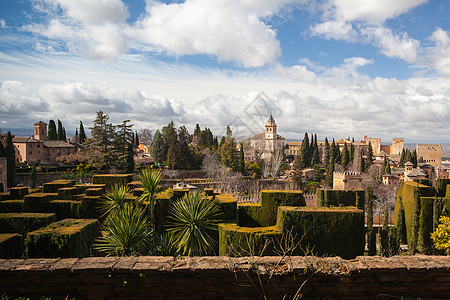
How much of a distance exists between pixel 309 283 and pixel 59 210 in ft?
32.9

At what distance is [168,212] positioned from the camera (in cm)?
1019

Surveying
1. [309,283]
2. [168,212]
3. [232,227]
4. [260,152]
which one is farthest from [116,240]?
[260,152]

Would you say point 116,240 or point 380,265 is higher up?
point 380,265

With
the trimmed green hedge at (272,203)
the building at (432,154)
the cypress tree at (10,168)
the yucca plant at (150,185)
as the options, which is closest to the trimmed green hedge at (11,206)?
the yucca plant at (150,185)

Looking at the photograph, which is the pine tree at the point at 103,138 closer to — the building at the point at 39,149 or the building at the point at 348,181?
the building at the point at 39,149

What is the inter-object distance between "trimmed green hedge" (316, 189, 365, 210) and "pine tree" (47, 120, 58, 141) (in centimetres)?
4967

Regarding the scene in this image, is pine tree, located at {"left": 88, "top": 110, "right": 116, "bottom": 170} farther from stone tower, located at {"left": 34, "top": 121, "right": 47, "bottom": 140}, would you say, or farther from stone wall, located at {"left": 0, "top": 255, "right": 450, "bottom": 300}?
stone wall, located at {"left": 0, "top": 255, "right": 450, "bottom": 300}

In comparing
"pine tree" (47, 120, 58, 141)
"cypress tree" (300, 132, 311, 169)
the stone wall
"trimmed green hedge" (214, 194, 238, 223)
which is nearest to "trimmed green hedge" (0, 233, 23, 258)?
the stone wall

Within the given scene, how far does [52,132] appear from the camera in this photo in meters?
51.6

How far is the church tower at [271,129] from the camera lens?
79875 millimetres

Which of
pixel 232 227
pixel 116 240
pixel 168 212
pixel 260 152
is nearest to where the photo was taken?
pixel 116 240

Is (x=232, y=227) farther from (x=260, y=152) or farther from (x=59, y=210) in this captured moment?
(x=260, y=152)

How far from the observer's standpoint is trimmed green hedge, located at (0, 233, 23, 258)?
6430mm

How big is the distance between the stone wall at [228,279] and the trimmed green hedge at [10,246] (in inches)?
91.4
